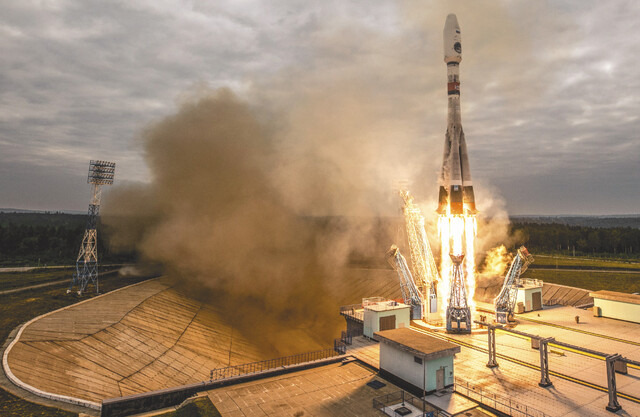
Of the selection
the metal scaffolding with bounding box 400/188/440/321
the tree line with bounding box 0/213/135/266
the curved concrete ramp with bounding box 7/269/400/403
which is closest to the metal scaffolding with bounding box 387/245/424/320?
the metal scaffolding with bounding box 400/188/440/321

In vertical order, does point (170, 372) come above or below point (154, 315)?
below

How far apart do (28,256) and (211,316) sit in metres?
53.3

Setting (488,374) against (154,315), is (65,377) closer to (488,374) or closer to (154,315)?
(154,315)

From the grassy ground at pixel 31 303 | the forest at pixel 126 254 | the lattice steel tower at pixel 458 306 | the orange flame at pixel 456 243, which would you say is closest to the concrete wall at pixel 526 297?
the orange flame at pixel 456 243

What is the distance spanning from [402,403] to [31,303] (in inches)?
1357

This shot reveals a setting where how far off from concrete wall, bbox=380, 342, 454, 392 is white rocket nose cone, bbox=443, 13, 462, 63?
26535 millimetres

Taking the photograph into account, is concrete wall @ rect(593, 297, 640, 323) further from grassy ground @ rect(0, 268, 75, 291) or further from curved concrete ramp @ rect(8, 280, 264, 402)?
grassy ground @ rect(0, 268, 75, 291)

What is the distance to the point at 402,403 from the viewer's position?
1788 centimetres

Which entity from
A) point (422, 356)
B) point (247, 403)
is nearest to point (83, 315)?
point (247, 403)

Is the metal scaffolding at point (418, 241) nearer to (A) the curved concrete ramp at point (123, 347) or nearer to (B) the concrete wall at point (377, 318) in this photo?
(B) the concrete wall at point (377, 318)

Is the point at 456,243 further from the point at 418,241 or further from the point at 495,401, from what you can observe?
the point at 495,401

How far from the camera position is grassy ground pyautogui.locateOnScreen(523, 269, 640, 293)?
46.4 metres

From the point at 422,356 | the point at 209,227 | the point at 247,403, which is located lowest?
the point at 247,403

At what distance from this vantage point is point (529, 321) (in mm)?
33469
